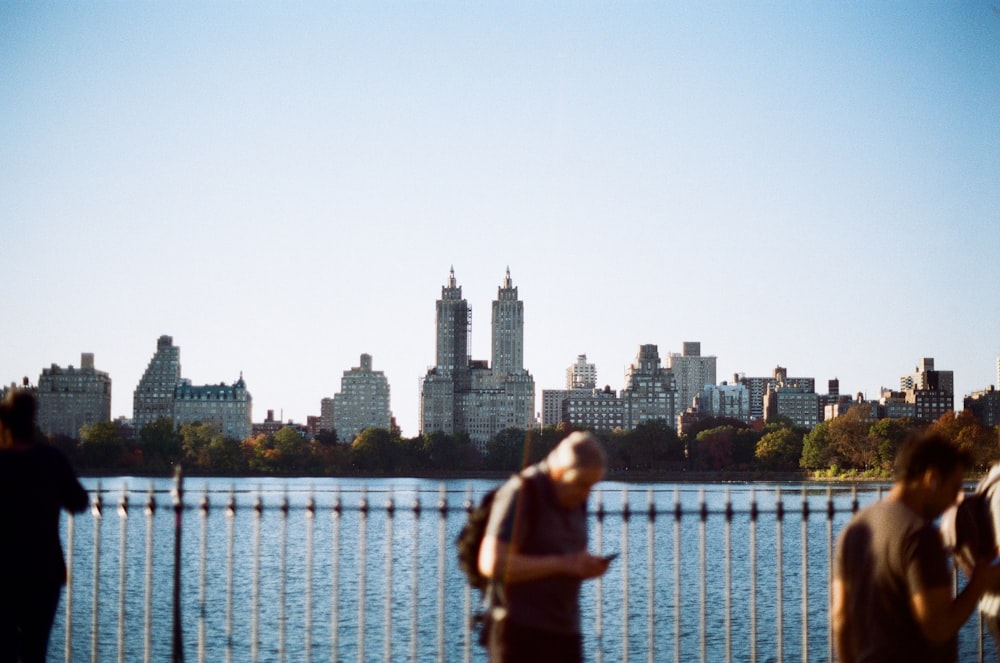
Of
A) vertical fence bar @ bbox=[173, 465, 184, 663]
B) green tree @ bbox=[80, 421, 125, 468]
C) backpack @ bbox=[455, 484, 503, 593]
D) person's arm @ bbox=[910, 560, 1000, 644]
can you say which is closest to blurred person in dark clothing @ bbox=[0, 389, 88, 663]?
vertical fence bar @ bbox=[173, 465, 184, 663]

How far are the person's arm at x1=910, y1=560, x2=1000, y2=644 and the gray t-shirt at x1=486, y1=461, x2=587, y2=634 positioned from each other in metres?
1.51

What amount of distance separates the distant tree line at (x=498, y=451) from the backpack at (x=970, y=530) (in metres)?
99.2

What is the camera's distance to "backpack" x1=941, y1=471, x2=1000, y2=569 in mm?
6297

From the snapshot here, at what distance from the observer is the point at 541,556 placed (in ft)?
18.2

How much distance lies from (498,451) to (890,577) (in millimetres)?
136813

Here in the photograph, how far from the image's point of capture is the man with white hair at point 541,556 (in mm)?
5504

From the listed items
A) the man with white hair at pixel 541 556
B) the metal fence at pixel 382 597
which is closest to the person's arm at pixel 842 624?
the man with white hair at pixel 541 556

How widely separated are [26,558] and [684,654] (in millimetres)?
17067

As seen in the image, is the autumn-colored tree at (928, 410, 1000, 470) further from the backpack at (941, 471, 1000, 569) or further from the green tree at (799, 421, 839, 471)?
the backpack at (941, 471, 1000, 569)

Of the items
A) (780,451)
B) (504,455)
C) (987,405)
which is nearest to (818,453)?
(780,451)

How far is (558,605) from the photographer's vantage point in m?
5.64

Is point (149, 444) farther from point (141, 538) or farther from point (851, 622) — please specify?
point (851, 622)

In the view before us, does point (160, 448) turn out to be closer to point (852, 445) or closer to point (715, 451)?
point (715, 451)

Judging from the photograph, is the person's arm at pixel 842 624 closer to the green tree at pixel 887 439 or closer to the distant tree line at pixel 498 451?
the green tree at pixel 887 439
